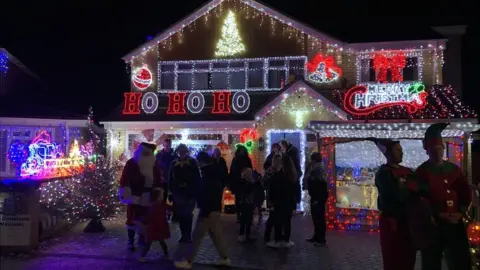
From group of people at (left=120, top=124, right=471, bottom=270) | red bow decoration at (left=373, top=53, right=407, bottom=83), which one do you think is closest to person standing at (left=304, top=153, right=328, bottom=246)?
group of people at (left=120, top=124, right=471, bottom=270)

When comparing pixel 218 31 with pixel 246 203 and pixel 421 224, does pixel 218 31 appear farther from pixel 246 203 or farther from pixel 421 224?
pixel 421 224

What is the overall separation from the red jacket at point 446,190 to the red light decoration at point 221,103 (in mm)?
11131

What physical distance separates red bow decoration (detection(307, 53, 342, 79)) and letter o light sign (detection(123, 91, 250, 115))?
246 centimetres

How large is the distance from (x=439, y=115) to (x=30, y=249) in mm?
10923

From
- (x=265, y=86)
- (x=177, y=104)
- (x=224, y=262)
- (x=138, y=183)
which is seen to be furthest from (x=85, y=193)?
(x=265, y=86)

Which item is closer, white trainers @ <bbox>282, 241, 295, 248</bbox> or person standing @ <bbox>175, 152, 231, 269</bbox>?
person standing @ <bbox>175, 152, 231, 269</bbox>

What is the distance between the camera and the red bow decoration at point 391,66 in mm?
15750

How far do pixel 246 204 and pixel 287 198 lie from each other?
1011 millimetres

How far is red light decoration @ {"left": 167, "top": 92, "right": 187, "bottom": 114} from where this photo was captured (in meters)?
16.5

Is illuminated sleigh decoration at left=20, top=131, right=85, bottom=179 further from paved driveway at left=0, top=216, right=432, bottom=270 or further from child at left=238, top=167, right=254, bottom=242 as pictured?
child at left=238, top=167, right=254, bottom=242

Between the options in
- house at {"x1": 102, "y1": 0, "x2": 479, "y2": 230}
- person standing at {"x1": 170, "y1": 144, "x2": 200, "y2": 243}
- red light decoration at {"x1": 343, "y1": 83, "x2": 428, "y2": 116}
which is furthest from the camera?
house at {"x1": 102, "y1": 0, "x2": 479, "y2": 230}

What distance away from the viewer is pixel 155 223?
770 cm

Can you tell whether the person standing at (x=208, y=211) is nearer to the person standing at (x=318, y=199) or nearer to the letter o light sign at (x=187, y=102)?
the person standing at (x=318, y=199)

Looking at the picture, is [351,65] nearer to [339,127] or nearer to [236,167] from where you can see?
[339,127]
